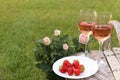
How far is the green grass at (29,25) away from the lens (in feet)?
11.5

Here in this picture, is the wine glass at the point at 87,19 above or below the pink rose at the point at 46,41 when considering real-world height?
above

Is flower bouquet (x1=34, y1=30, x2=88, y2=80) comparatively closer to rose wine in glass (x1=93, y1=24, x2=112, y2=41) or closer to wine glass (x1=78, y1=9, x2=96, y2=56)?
wine glass (x1=78, y1=9, x2=96, y2=56)

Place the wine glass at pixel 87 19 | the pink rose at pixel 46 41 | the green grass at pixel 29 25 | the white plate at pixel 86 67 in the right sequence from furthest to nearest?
1. the green grass at pixel 29 25
2. the pink rose at pixel 46 41
3. the wine glass at pixel 87 19
4. the white plate at pixel 86 67

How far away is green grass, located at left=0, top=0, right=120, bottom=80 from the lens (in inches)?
138

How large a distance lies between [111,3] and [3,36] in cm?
204

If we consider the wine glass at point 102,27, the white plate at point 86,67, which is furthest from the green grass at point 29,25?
the wine glass at point 102,27

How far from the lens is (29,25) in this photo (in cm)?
474

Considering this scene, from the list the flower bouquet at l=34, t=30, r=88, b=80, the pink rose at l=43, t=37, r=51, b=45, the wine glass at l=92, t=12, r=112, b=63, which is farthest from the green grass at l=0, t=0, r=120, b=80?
the wine glass at l=92, t=12, r=112, b=63

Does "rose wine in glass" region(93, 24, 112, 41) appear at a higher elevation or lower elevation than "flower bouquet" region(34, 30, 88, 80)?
higher

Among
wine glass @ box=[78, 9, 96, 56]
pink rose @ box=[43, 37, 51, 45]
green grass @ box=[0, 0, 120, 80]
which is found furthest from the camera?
green grass @ box=[0, 0, 120, 80]

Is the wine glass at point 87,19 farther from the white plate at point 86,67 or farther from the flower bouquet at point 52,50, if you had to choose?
the flower bouquet at point 52,50

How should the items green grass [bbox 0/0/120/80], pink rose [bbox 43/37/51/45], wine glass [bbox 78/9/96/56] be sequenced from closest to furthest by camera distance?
wine glass [bbox 78/9/96/56], pink rose [bbox 43/37/51/45], green grass [bbox 0/0/120/80]

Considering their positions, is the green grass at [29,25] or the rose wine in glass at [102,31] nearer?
the rose wine in glass at [102,31]

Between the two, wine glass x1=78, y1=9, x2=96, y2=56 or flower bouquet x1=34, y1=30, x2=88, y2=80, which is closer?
wine glass x1=78, y1=9, x2=96, y2=56
